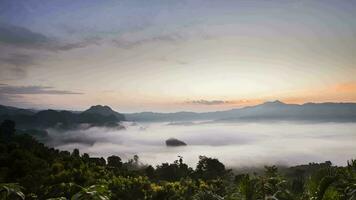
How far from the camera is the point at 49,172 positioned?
62.1 meters

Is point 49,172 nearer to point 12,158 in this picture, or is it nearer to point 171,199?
point 12,158

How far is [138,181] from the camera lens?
6281 cm

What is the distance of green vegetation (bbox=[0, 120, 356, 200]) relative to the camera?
1007cm

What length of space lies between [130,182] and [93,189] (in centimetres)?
5597

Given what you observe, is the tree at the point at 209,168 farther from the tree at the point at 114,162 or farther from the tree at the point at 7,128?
the tree at the point at 7,128

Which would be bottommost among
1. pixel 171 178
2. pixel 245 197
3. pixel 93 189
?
pixel 171 178

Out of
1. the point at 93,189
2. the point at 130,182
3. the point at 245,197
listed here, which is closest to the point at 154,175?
the point at 130,182

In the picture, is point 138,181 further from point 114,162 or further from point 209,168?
point 114,162

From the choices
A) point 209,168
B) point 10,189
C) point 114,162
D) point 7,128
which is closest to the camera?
point 10,189

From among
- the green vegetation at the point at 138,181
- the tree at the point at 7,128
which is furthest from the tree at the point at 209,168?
the tree at the point at 7,128

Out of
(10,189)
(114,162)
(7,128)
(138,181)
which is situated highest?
(10,189)

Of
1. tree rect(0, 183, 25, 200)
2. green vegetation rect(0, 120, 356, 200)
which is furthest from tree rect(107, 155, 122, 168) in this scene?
tree rect(0, 183, 25, 200)

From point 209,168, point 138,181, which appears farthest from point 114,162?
point 138,181

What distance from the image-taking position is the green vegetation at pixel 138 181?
10070 mm
